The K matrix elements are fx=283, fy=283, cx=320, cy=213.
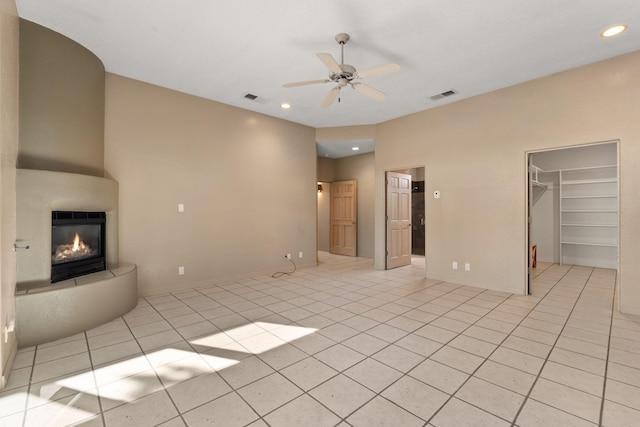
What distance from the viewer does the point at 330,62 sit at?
2623mm

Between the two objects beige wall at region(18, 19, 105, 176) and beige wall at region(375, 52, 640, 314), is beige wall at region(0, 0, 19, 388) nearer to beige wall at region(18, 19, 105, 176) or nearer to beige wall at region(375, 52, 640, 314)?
beige wall at region(18, 19, 105, 176)

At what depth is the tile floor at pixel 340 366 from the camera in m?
1.70

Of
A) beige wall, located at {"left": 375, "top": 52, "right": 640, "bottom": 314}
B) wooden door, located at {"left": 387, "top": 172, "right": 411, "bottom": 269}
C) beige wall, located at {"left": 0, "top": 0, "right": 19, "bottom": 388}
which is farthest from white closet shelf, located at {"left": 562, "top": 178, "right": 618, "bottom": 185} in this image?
beige wall, located at {"left": 0, "top": 0, "right": 19, "bottom": 388}

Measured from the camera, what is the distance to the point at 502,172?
14.0ft

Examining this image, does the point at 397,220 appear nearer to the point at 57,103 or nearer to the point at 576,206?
the point at 576,206

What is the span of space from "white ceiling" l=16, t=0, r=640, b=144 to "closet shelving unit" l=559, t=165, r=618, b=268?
3.66 metres

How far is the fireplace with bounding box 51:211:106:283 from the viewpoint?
297 cm

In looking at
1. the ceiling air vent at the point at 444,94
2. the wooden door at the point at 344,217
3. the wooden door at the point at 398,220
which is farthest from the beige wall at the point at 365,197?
the ceiling air vent at the point at 444,94

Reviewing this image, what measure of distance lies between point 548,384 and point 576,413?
299mm

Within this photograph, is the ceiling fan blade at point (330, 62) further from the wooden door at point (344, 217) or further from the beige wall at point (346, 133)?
the wooden door at point (344, 217)

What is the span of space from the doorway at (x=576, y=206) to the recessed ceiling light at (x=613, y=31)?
10.4 feet

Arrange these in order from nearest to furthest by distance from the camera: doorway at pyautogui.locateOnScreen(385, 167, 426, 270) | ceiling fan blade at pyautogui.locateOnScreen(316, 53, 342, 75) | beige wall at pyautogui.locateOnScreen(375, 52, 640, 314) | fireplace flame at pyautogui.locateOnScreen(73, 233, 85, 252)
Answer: ceiling fan blade at pyautogui.locateOnScreen(316, 53, 342, 75) < fireplace flame at pyautogui.locateOnScreen(73, 233, 85, 252) < beige wall at pyautogui.locateOnScreen(375, 52, 640, 314) < doorway at pyautogui.locateOnScreen(385, 167, 426, 270)

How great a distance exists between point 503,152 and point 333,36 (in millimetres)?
3069

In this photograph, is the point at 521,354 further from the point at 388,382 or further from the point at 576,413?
the point at 388,382
